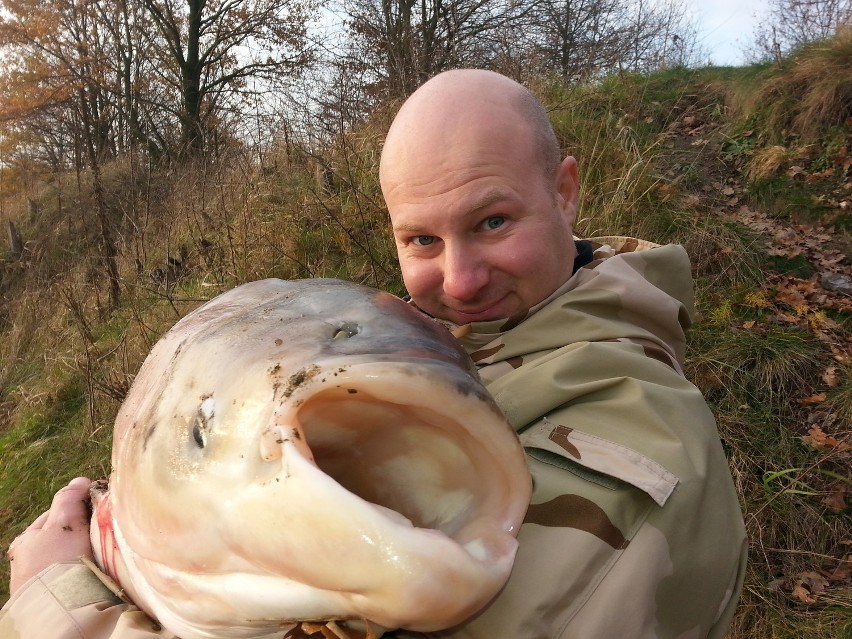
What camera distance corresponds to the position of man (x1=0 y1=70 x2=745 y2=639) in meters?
0.96

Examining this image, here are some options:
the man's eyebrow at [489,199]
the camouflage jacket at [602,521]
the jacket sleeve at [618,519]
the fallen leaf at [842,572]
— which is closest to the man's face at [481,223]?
the man's eyebrow at [489,199]

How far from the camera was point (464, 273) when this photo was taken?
1.64 m

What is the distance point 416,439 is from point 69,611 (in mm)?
836

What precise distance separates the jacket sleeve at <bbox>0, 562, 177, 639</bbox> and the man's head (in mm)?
1014

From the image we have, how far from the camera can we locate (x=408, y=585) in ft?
2.10

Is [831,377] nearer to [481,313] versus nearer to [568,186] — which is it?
[568,186]

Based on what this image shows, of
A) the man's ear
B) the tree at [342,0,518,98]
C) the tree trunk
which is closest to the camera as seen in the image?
the man's ear

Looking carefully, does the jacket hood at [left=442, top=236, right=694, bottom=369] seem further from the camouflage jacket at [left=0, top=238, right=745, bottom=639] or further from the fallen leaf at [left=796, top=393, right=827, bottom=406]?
the fallen leaf at [left=796, top=393, right=827, bottom=406]

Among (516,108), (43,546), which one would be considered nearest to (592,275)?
(516,108)

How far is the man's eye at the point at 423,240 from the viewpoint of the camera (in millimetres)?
1748

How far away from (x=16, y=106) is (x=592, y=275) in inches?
651

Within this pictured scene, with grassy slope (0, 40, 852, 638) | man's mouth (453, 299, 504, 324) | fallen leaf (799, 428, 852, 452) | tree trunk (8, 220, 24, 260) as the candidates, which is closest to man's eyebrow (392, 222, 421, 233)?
man's mouth (453, 299, 504, 324)

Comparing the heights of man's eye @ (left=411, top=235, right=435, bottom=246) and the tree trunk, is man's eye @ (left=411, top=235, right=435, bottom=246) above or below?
above

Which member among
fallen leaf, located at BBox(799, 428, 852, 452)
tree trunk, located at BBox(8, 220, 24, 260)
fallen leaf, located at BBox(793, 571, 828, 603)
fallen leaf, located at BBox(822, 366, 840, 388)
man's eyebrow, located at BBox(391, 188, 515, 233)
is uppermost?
man's eyebrow, located at BBox(391, 188, 515, 233)
